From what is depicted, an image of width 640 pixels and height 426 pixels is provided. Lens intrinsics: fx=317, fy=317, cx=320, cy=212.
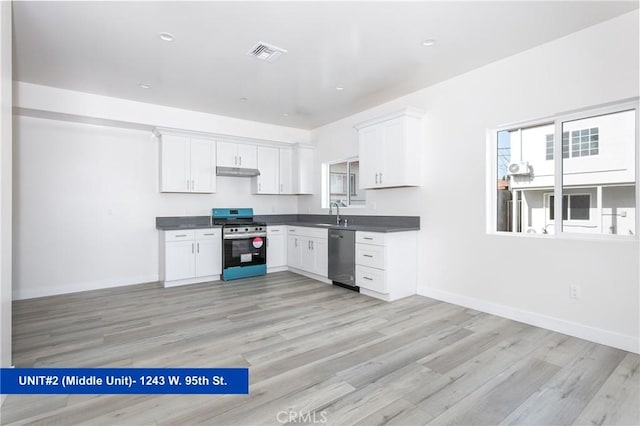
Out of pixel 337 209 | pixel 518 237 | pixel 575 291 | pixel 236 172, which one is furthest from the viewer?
pixel 337 209

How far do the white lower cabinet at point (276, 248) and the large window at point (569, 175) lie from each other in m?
3.53

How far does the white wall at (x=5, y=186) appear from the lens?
1.96m

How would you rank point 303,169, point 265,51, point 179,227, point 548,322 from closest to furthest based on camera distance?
point 548,322 < point 265,51 < point 179,227 < point 303,169

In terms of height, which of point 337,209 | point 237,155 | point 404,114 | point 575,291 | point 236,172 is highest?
point 404,114

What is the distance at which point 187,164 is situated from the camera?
16.8 feet

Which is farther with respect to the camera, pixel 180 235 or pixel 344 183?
pixel 344 183

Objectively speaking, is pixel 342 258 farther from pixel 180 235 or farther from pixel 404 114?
pixel 180 235

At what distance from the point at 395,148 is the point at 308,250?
2.22 m

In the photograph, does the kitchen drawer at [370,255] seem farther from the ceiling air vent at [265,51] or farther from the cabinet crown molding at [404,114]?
the ceiling air vent at [265,51]

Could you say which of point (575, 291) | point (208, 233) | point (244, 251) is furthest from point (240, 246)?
point (575, 291)

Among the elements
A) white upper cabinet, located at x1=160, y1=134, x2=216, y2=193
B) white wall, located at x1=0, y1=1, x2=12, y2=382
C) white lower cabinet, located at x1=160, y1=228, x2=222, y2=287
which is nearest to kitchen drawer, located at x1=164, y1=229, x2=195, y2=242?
white lower cabinet, located at x1=160, y1=228, x2=222, y2=287

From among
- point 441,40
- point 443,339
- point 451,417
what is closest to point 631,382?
point 443,339

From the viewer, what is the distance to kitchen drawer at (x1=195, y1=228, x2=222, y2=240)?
5.02m

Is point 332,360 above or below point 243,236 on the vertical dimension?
below
